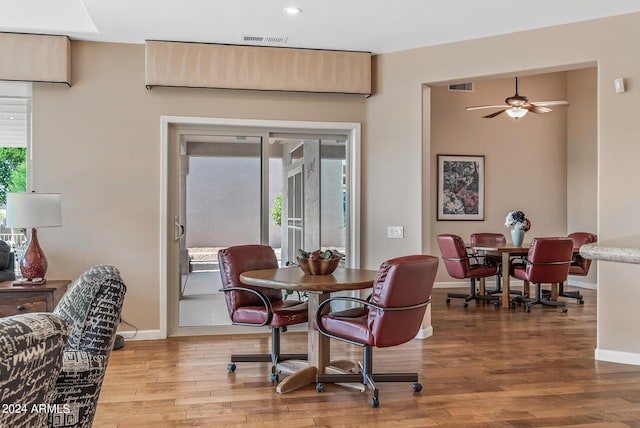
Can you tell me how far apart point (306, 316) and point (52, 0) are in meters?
3.21

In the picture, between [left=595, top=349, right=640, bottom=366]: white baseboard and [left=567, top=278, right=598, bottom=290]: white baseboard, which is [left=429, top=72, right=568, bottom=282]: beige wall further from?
[left=595, top=349, right=640, bottom=366]: white baseboard

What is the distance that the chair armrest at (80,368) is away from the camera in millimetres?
1909

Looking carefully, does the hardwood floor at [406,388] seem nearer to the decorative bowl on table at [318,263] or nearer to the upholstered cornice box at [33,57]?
the decorative bowl on table at [318,263]

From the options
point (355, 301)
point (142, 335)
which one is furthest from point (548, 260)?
point (142, 335)

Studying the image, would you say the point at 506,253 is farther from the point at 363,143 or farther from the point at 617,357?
the point at 363,143

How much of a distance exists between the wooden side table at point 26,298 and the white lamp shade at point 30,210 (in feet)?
1.57

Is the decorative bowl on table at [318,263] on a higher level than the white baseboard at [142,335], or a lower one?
higher

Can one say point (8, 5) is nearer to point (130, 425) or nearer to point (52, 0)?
point (52, 0)

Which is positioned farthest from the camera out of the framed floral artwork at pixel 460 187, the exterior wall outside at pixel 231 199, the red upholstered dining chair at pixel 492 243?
the framed floral artwork at pixel 460 187

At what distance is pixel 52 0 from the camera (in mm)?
4004

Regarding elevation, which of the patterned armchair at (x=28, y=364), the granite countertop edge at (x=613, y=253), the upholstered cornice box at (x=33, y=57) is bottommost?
the patterned armchair at (x=28, y=364)

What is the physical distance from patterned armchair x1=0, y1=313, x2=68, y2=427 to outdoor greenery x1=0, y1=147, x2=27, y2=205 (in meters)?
4.43

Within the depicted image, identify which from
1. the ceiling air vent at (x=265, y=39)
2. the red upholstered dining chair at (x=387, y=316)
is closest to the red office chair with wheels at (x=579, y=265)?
the red upholstered dining chair at (x=387, y=316)

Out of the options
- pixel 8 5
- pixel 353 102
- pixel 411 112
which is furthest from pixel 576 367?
pixel 8 5
